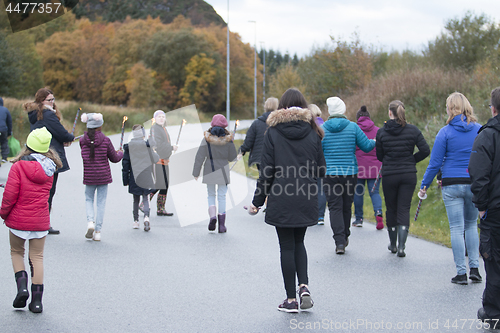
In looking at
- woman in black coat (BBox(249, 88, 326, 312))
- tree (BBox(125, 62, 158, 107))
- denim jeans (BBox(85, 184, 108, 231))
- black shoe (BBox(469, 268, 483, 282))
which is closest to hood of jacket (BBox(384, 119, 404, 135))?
black shoe (BBox(469, 268, 483, 282))

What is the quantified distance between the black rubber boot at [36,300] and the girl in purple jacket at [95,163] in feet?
8.98

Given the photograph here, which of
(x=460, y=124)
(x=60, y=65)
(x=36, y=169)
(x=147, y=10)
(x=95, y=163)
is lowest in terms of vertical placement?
(x=95, y=163)

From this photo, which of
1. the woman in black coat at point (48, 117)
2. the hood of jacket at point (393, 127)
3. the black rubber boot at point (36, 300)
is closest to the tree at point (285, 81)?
the woman in black coat at point (48, 117)

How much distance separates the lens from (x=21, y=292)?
447 cm

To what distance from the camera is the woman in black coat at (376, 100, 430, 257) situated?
6.57m

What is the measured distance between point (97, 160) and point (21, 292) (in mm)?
3150

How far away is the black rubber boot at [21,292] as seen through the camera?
447 centimetres

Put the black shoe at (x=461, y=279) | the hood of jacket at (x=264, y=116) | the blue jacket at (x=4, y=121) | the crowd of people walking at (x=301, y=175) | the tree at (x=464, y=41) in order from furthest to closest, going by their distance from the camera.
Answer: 1. the tree at (x=464, y=41)
2. the blue jacket at (x=4, y=121)
3. the hood of jacket at (x=264, y=116)
4. the black shoe at (x=461, y=279)
5. the crowd of people walking at (x=301, y=175)

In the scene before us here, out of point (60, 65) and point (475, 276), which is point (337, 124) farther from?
point (60, 65)

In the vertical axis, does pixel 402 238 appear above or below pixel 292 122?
below

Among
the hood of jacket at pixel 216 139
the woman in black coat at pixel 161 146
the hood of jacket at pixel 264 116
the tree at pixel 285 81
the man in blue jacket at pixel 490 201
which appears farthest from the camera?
the tree at pixel 285 81

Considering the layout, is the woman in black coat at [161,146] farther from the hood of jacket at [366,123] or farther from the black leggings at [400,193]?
the black leggings at [400,193]

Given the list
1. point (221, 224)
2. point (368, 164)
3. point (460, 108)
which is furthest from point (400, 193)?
point (221, 224)

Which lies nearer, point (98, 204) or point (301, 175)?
point (301, 175)
